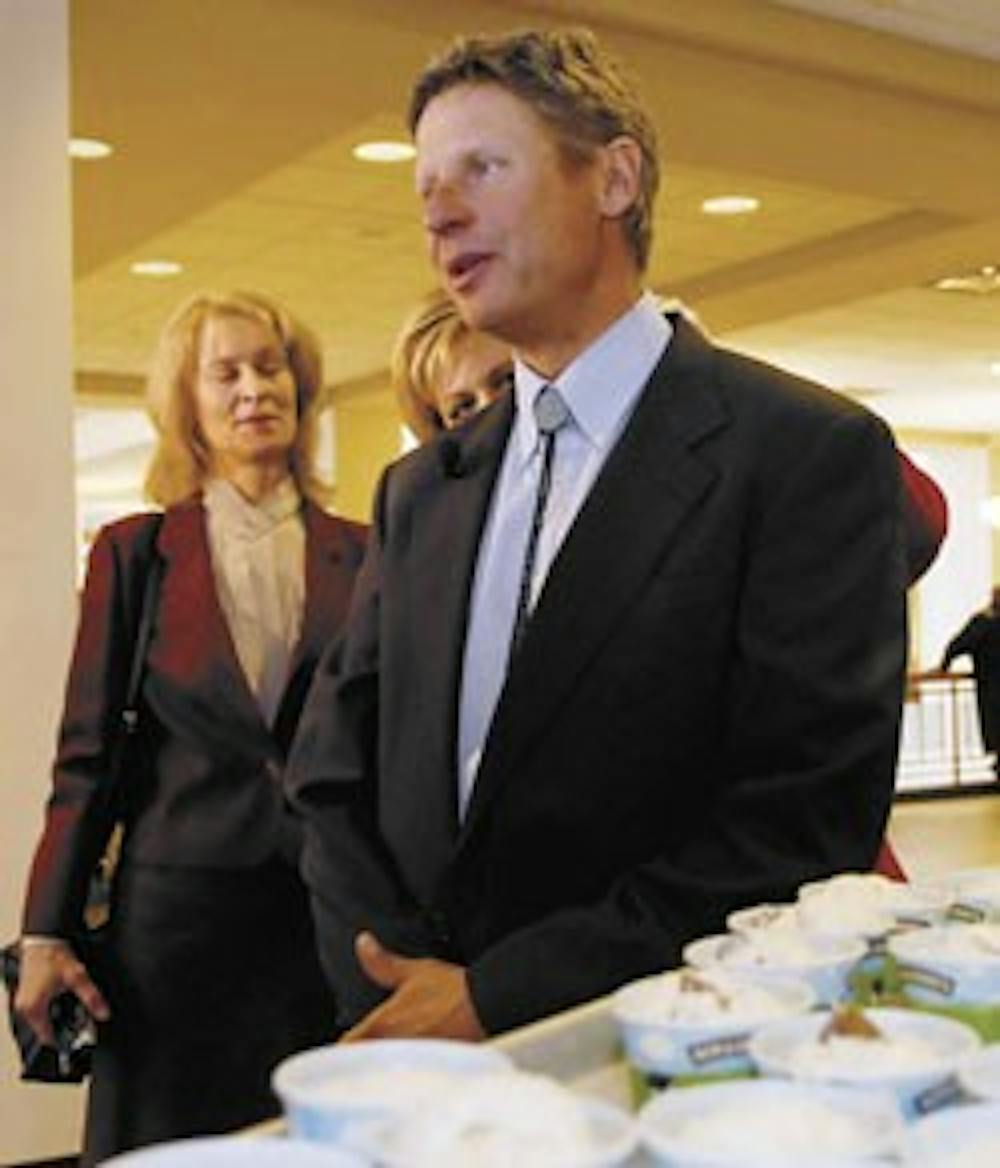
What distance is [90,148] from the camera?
20.3 feet

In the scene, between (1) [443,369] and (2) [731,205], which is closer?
(1) [443,369]

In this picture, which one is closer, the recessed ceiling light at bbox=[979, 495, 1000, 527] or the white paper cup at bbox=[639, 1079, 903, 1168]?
the white paper cup at bbox=[639, 1079, 903, 1168]

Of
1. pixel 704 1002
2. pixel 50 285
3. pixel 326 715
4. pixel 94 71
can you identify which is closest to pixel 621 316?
pixel 326 715

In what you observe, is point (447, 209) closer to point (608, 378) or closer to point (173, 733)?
point (608, 378)

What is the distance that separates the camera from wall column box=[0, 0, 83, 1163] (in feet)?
13.6

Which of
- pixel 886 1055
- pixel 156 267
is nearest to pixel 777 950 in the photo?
pixel 886 1055

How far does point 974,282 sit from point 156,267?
452 centimetres

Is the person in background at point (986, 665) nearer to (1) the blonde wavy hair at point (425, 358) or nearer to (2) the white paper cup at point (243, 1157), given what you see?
(1) the blonde wavy hair at point (425, 358)

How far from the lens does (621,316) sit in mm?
1935

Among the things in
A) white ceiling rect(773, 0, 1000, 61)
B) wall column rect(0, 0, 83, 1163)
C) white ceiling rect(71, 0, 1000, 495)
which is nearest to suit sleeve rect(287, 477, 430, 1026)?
wall column rect(0, 0, 83, 1163)

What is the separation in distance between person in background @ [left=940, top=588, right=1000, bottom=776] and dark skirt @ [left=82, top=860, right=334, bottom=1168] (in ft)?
33.4

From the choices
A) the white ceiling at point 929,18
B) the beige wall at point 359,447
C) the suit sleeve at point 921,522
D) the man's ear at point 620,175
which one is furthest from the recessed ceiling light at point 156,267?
the man's ear at point 620,175

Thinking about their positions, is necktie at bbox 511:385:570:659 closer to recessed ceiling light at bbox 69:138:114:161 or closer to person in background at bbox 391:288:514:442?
person in background at bbox 391:288:514:442

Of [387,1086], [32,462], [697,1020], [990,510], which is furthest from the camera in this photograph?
[990,510]
